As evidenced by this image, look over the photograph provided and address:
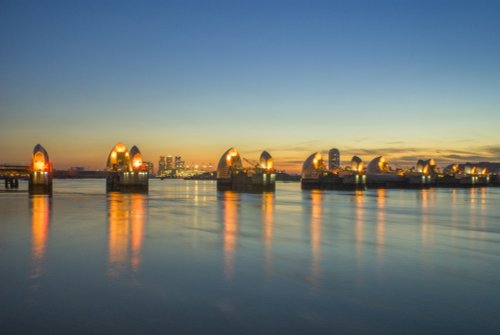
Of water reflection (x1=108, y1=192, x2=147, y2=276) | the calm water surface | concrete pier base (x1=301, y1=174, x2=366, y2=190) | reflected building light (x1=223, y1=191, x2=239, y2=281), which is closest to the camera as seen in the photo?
the calm water surface

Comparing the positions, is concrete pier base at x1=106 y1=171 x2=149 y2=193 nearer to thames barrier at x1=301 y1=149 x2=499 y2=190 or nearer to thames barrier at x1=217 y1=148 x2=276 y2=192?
thames barrier at x1=217 y1=148 x2=276 y2=192

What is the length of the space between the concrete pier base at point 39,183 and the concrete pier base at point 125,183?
17.7m

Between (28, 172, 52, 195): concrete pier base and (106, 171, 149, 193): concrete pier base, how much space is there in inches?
697

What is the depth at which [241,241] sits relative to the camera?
18.9 meters

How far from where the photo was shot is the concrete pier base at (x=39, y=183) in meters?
66.9

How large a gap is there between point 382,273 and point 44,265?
385 inches

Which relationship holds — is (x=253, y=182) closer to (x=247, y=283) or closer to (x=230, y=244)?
(x=230, y=244)

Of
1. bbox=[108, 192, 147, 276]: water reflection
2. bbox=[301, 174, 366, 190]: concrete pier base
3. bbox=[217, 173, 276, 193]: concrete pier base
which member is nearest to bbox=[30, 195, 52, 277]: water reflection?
bbox=[108, 192, 147, 276]: water reflection

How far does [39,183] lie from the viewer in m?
67.4

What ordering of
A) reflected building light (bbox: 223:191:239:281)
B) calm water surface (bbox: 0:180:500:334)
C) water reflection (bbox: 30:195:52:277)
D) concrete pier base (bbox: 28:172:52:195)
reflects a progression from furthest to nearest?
1. concrete pier base (bbox: 28:172:52:195)
2. water reflection (bbox: 30:195:52:277)
3. reflected building light (bbox: 223:191:239:281)
4. calm water surface (bbox: 0:180:500:334)

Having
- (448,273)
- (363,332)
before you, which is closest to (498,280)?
(448,273)

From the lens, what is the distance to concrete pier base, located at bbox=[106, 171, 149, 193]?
284 feet

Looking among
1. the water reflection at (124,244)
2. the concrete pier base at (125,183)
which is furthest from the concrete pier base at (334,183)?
the water reflection at (124,244)

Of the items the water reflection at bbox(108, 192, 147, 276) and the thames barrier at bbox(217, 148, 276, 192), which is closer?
the water reflection at bbox(108, 192, 147, 276)
